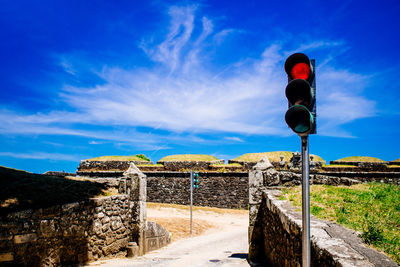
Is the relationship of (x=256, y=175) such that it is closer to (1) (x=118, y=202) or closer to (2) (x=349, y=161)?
(1) (x=118, y=202)

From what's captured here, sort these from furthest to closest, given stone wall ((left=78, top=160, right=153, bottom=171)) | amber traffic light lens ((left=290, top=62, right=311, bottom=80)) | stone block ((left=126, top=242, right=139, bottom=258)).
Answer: stone wall ((left=78, top=160, right=153, bottom=171)), stone block ((left=126, top=242, right=139, bottom=258)), amber traffic light lens ((left=290, top=62, right=311, bottom=80))

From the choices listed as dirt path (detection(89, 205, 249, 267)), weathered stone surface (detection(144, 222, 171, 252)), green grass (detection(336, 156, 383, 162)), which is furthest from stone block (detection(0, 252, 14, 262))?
green grass (detection(336, 156, 383, 162))

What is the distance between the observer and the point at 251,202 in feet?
27.0

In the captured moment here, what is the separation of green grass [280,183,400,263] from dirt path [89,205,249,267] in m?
2.74

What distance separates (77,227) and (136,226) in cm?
257

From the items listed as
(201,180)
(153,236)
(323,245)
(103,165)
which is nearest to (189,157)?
(201,180)

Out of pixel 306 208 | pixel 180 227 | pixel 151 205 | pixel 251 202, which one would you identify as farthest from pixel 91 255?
pixel 151 205

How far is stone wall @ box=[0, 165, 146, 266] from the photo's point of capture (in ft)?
20.3

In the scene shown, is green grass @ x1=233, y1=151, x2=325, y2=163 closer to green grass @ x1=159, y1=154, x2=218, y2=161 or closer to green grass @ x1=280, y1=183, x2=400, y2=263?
green grass @ x1=159, y1=154, x2=218, y2=161

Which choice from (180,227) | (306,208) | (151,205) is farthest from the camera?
(151,205)

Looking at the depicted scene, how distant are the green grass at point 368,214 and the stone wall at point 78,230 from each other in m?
5.02

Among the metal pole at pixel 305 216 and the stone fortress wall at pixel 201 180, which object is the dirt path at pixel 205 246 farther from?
the metal pole at pixel 305 216

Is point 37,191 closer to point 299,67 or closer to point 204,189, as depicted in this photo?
point 299,67

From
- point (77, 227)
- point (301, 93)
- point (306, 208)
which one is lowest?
point (77, 227)
